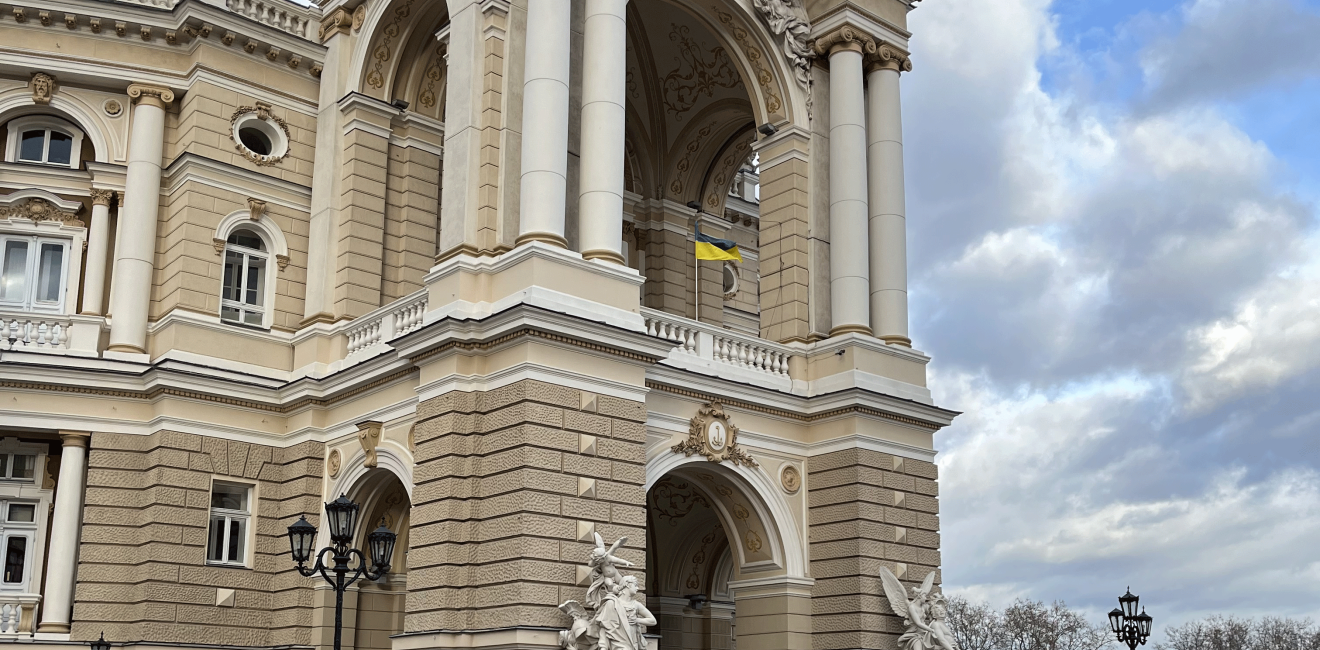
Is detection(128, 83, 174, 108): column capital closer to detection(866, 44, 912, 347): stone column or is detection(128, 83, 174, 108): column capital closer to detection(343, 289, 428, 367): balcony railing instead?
detection(343, 289, 428, 367): balcony railing

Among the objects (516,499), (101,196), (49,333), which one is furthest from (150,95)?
(516,499)

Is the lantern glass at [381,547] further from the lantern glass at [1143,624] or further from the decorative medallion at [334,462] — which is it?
the lantern glass at [1143,624]

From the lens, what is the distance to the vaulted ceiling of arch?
1189 inches

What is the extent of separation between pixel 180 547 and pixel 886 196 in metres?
14.3

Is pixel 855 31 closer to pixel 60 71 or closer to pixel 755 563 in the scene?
pixel 755 563

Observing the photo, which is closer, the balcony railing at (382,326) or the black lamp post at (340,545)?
the black lamp post at (340,545)

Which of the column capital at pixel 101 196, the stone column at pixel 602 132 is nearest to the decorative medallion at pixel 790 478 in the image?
the stone column at pixel 602 132

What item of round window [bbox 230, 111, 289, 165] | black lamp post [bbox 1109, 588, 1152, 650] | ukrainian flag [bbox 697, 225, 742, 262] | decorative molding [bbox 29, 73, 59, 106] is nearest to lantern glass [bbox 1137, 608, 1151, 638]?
black lamp post [bbox 1109, 588, 1152, 650]

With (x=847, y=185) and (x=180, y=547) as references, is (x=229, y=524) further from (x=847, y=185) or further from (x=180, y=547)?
(x=847, y=185)

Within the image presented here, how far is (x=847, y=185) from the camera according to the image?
87.7 ft

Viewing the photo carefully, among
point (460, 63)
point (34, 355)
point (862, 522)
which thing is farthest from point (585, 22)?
point (34, 355)

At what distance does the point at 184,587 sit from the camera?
24531mm

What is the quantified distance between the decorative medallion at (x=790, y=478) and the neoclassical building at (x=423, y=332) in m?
0.06

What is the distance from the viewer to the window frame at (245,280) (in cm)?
2670
